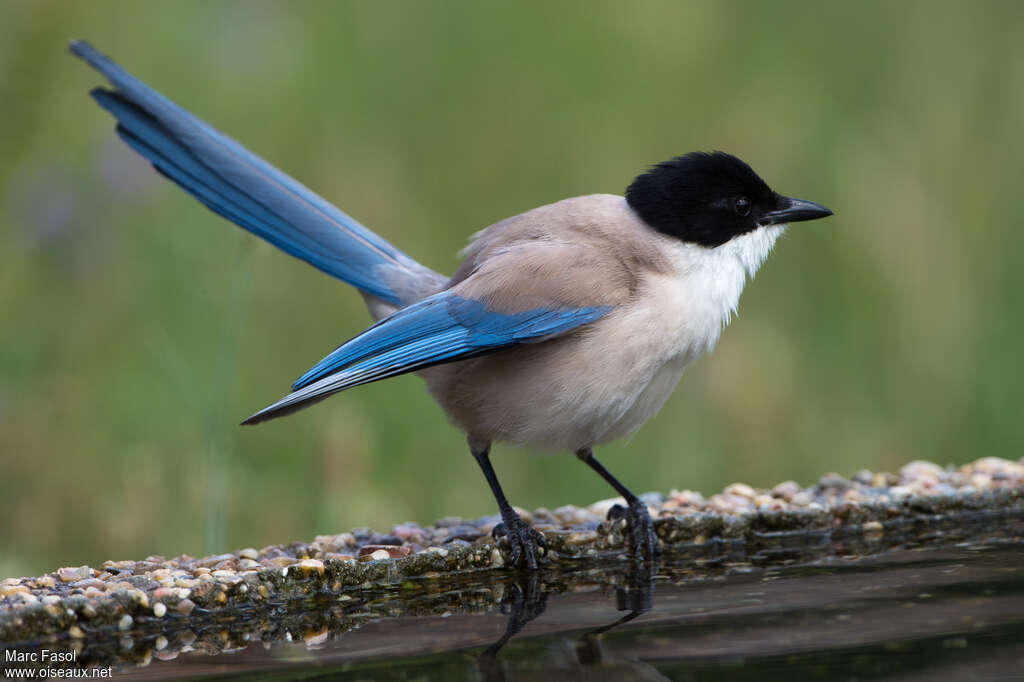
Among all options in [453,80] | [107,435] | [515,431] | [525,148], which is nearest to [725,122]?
[525,148]

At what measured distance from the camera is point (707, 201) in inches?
180

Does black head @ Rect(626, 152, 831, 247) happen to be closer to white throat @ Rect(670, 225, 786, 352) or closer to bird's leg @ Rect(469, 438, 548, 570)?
white throat @ Rect(670, 225, 786, 352)

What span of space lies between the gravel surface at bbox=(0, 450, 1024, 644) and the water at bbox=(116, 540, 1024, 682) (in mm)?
72

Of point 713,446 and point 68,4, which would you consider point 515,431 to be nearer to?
point 713,446

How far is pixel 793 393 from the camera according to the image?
6027mm

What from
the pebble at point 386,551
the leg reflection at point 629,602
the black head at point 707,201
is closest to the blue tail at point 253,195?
the black head at point 707,201

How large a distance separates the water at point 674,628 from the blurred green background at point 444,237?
160cm

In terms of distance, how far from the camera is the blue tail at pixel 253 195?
4.82 m

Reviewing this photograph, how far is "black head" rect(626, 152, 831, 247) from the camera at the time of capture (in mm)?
4508

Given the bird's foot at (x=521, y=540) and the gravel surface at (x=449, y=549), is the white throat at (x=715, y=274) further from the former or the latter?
the bird's foot at (x=521, y=540)

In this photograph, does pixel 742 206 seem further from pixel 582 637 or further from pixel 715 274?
pixel 582 637

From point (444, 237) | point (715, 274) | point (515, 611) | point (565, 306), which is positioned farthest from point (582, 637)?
point (444, 237)

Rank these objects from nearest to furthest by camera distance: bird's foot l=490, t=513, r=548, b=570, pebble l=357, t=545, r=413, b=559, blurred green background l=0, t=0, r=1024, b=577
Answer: pebble l=357, t=545, r=413, b=559, bird's foot l=490, t=513, r=548, b=570, blurred green background l=0, t=0, r=1024, b=577

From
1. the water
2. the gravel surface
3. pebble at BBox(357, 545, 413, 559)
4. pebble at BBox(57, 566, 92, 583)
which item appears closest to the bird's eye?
the gravel surface
